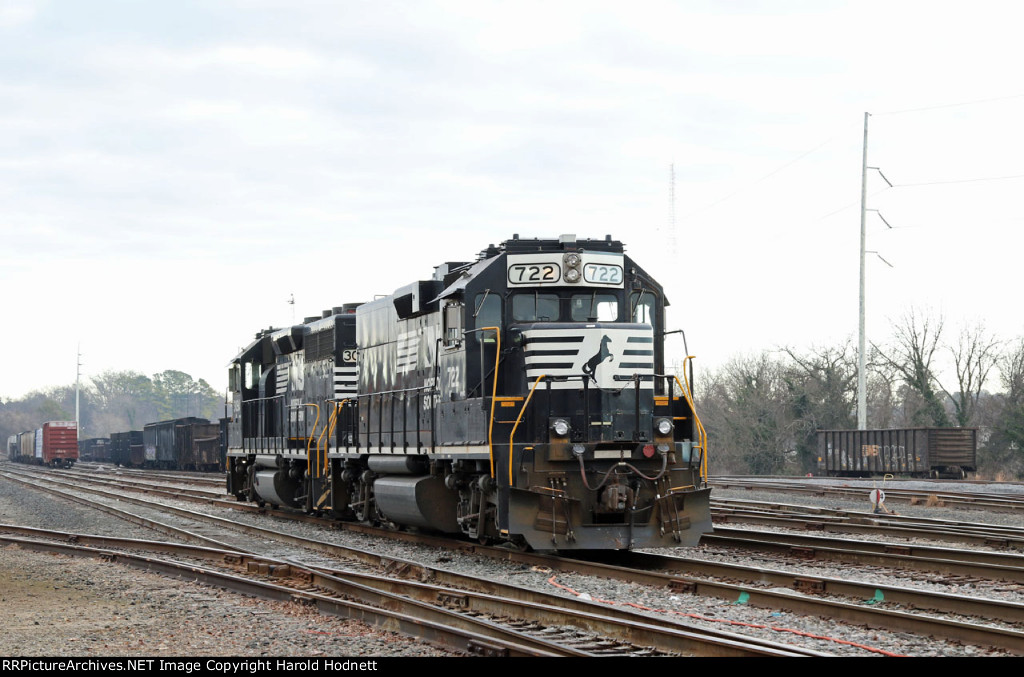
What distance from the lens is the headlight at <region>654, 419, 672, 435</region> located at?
12641 millimetres

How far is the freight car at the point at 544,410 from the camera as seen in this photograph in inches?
476

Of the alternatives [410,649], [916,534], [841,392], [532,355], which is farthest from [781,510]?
[841,392]

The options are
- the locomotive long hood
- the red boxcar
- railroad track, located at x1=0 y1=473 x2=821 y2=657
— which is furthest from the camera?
the red boxcar

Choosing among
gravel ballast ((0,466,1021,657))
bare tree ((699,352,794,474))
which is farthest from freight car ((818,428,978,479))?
gravel ballast ((0,466,1021,657))

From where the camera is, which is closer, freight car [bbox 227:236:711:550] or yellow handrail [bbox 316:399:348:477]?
freight car [bbox 227:236:711:550]

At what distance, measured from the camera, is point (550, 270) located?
13031 millimetres

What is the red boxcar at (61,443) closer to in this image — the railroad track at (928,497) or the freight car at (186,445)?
the freight car at (186,445)

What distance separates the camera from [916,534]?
15500mm

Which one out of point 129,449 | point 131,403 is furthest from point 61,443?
point 131,403

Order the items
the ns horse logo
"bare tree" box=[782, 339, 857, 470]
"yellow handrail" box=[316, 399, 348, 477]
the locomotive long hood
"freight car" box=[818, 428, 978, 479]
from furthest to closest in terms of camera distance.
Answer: "bare tree" box=[782, 339, 857, 470] < "freight car" box=[818, 428, 978, 479] < "yellow handrail" box=[316, 399, 348, 477] < the locomotive long hood < the ns horse logo

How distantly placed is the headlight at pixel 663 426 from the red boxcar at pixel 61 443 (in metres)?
61.2

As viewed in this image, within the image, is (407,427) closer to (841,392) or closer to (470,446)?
(470,446)

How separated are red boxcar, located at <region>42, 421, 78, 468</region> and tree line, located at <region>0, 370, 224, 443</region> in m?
90.4

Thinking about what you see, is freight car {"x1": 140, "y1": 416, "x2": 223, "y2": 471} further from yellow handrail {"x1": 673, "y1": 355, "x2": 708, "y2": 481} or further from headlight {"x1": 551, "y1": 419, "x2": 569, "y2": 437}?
headlight {"x1": 551, "y1": 419, "x2": 569, "y2": 437}
